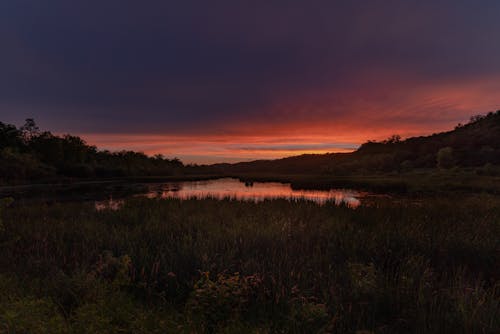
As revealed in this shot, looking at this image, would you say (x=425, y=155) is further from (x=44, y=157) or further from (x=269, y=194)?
(x=44, y=157)

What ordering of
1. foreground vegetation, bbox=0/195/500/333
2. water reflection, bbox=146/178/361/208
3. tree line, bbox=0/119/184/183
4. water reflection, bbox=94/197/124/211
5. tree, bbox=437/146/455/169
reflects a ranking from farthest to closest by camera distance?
tree, bbox=437/146/455/169, tree line, bbox=0/119/184/183, water reflection, bbox=146/178/361/208, water reflection, bbox=94/197/124/211, foreground vegetation, bbox=0/195/500/333

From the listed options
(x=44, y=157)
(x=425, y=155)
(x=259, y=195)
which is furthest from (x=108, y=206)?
(x=425, y=155)

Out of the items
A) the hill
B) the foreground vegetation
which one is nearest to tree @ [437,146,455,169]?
the hill

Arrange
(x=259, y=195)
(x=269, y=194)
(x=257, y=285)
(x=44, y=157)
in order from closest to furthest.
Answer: (x=257, y=285) → (x=259, y=195) → (x=269, y=194) → (x=44, y=157)

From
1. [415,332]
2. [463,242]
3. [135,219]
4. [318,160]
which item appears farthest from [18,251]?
[318,160]

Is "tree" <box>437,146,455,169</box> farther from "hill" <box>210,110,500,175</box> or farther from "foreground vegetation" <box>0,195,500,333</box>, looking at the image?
"foreground vegetation" <box>0,195,500,333</box>

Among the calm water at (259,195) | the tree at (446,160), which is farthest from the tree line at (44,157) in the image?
the tree at (446,160)

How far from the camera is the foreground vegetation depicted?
12.1 feet

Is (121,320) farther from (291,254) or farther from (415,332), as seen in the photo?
(415,332)

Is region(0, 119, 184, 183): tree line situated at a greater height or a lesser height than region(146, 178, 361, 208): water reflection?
greater

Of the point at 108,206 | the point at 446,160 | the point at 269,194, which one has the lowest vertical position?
the point at 269,194

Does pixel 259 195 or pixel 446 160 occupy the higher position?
pixel 446 160

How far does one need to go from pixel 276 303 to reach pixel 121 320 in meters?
2.37

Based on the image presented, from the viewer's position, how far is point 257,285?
4285 mm
